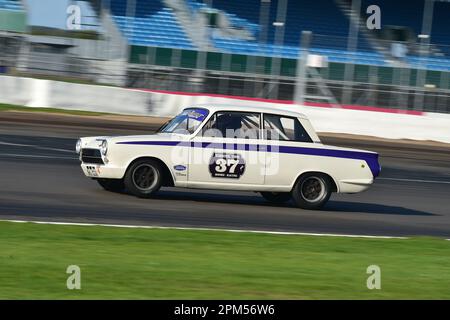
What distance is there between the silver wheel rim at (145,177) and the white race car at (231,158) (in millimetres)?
14

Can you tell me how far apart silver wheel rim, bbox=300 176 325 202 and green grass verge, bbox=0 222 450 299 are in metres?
2.39

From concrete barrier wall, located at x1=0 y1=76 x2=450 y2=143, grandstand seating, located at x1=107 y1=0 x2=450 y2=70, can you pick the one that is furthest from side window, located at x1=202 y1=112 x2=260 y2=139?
grandstand seating, located at x1=107 y1=0 x2=450 y2=70

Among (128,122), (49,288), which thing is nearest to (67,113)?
(128,122)

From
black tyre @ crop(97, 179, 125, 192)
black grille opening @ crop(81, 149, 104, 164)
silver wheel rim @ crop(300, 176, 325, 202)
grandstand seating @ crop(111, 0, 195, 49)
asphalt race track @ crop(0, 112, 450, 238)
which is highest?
grandstand seating @ crop(111, 0, 195, 49)

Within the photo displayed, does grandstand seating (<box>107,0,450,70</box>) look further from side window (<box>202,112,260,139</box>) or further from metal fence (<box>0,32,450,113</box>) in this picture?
side window (<box>202,112,260,139</box>)

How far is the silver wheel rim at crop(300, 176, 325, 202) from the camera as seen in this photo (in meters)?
13.2

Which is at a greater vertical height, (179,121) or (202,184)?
(179,121)

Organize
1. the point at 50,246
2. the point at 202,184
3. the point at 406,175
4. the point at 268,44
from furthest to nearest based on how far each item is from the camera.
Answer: the point at 268,44, the point at 406,175, the point at 202,184, the point at 50,246

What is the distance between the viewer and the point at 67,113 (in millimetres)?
28109

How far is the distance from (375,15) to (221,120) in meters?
28.2

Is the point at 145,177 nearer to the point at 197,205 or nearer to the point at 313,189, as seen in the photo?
the point at 197,205

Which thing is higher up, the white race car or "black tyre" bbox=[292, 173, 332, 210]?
the white race car

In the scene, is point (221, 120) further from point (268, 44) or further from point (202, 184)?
point (268, 44)

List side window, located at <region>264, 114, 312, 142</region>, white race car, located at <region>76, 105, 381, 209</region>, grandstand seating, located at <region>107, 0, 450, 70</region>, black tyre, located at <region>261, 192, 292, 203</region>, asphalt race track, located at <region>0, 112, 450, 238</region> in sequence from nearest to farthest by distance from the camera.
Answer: asphalt race track, located at <region>0, 112, 450, 238</region> < white race car, located at <region>76, 105, 381, 209</region> < side window, located at <region>264, 114, 312, 142</region> < black tyre, located at <region>261, 192, 292, 203</region> < grandstand seating, located at <region>107, 0, 450, 70</region>
